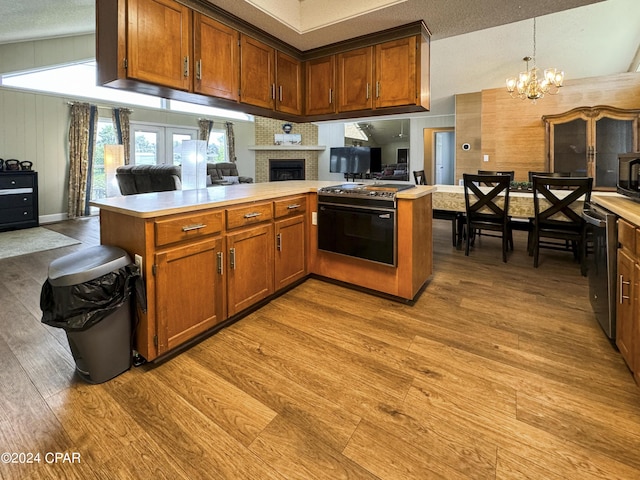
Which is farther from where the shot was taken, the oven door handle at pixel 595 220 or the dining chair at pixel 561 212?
the dining chair at pixel 561 212

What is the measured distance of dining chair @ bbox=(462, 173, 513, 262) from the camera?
3.63m

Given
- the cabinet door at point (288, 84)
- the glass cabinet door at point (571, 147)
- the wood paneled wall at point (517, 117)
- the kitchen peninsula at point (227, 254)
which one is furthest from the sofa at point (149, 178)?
the glass cabinet door at point (571, 147)

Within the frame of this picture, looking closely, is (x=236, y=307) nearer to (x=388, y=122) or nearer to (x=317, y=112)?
(x=317, y=112)

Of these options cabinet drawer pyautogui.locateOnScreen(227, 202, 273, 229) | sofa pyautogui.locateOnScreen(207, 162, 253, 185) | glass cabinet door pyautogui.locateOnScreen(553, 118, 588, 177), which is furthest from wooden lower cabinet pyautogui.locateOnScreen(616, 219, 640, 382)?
sofa pyautogui.locateOnScreen(207, 162, 253, 185)

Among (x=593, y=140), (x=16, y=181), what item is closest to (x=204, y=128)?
(x=16, y=181)

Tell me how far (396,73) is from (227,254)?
213cm

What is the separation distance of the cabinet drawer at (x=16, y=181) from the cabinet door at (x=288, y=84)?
502 cm

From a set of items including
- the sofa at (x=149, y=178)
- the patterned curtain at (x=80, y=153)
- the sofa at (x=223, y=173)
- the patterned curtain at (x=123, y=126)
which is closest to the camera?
the sofa at (x=149, y=178)

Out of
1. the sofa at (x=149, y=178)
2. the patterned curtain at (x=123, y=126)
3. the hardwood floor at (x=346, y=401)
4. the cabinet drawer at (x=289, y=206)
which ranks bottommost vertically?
the hardwood floor at (x=346, y=401)

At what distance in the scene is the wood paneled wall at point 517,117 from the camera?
5903 mm

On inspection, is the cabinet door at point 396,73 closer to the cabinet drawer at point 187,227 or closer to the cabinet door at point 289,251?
the cabinet door at point 289,251

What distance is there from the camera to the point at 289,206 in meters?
2.72

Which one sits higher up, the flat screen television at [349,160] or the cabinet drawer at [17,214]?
the flat screen television at [349,160]

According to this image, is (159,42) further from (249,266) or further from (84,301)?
(84,301)
